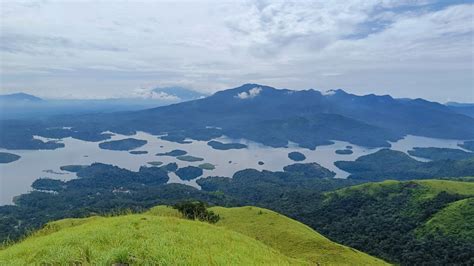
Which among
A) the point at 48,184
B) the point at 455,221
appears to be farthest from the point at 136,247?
the point at 48,184

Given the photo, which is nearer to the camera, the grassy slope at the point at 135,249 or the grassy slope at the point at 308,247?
the grassy slope at the point at 135,249

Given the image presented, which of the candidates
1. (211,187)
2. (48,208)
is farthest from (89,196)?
(211,187)

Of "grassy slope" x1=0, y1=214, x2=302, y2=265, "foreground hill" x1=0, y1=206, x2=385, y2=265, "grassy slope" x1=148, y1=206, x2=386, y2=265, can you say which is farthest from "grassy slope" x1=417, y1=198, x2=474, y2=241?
"grassy slope" x1=0, y1=214, x2=302, y2=265

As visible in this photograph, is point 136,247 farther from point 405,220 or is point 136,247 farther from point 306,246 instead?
point 405,220

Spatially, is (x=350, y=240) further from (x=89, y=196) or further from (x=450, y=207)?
(x=89, y=196)

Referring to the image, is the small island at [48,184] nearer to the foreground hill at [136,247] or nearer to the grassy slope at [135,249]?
the foreground hill at [136,247]

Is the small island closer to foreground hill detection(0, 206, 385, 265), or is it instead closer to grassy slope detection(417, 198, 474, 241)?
grassy slope detection(417, 198, 474, 241)

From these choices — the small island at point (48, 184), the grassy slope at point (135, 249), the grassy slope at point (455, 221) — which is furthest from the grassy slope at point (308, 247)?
the small island at point (48, 184)
